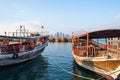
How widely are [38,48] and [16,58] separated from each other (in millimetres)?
7916

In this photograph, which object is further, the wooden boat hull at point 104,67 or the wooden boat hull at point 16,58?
→ the wooden boat hull at point 16,58

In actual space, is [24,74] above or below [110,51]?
below

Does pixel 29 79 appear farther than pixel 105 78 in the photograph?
Yes

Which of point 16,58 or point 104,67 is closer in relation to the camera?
point 104,67

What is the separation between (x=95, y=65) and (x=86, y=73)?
184 centimetres

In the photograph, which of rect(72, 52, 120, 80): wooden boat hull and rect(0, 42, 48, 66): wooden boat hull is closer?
rect(72, 52, 120, 80): wooden boat hull

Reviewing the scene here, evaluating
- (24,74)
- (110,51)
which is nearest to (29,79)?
(24,74)

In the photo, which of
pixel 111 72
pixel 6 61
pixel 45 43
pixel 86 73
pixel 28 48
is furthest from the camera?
pixel 45 43

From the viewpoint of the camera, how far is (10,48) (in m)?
24.9

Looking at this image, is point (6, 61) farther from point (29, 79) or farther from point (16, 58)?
point (29, 79)

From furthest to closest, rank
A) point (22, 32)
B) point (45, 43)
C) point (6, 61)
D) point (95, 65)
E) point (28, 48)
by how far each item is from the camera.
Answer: point (22, 32)
point (45, 43)
point (28, 48)
point (6, 61)
point (95, 65)

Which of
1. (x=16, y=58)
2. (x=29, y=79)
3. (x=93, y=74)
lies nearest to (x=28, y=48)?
(x=16, y=58)

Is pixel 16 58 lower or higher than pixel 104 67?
higher

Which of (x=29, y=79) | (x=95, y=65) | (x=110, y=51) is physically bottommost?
(x=29, y=79)
